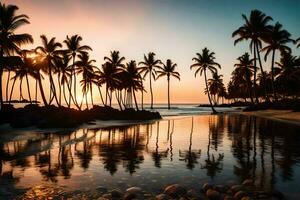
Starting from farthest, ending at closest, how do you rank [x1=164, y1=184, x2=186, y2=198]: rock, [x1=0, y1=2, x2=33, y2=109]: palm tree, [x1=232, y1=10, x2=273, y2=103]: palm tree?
[x1=232, y1=10, x2=273, y2=103]: palm tree → [x1=0, y1=2, x2=33, y2=109]: palm tree → [x1=164, y1=184, x2=186, y2=198]: rock

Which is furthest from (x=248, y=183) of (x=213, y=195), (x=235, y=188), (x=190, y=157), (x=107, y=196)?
(x=190, y=157)

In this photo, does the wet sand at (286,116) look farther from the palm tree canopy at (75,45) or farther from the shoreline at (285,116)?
the palm tree canopy at (75,45)

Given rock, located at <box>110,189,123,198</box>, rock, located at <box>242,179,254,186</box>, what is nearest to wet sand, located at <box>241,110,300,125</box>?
rock, located at <box>242,179,254,186</box>

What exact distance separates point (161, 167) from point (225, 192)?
4.34 m

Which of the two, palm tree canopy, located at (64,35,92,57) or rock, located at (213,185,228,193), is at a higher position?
palm tree canopy, located at (64,35,92,57)

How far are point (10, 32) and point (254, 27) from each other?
40.8 m

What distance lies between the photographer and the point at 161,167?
42.7 ft

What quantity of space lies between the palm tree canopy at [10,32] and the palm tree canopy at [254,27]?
38.4 metres

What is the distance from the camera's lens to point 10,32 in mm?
35344

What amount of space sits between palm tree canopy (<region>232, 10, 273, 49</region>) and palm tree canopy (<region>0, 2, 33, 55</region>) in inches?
1512

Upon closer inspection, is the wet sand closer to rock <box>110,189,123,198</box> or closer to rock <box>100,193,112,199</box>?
rock <box>110,189,123,198</box>

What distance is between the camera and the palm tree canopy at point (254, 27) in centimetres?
5641

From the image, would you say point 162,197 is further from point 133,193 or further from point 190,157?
point 190,157

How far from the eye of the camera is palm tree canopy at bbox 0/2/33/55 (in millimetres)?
34594
